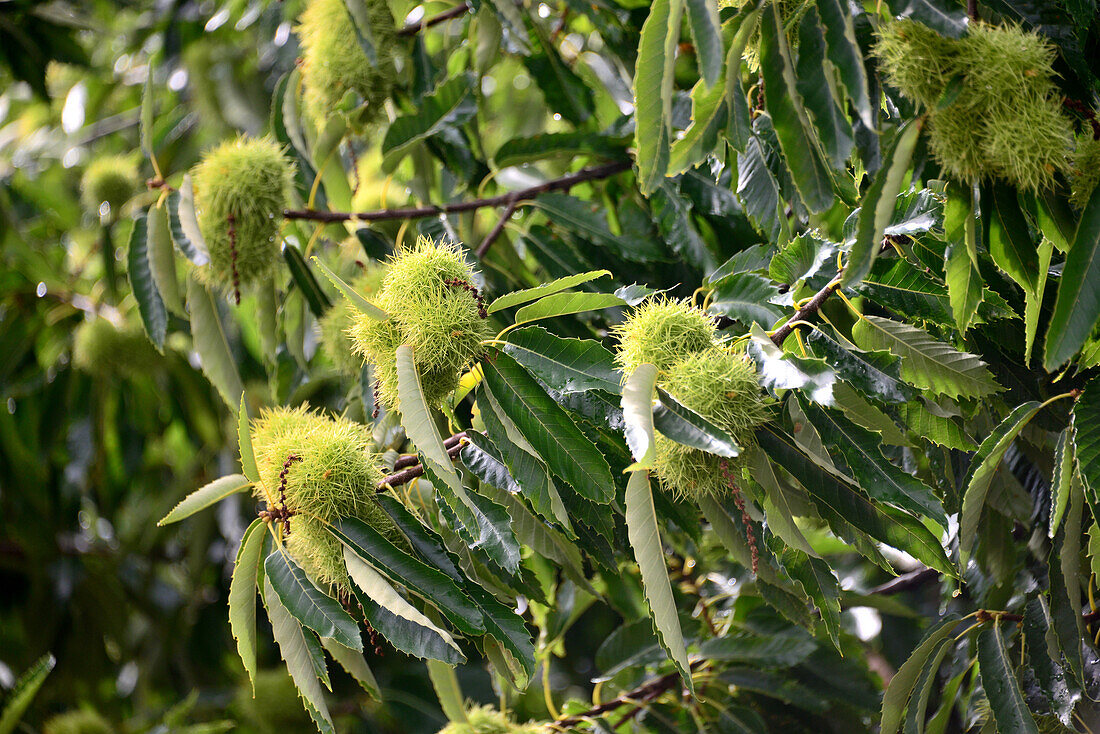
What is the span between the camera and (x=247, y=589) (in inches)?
44.4

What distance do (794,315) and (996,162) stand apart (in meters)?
0.27

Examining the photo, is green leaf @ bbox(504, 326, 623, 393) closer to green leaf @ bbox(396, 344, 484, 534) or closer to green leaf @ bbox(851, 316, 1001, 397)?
green leaf @ bbox(396, 344, 484, 534)

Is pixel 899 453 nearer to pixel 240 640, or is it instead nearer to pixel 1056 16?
pixel 1056 16

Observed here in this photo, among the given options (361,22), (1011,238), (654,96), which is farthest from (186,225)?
(1011,238)

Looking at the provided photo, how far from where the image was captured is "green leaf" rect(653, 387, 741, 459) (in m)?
0.82

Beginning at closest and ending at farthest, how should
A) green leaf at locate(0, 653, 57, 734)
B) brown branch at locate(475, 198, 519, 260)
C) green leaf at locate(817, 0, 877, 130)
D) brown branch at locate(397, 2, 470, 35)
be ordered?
green leaf at locate(817, 0, 877, 130) → brown branch at locate(475, 198, 519, 260) → brown branch at locate(397, 2, 470, 35) → green leaf at locate(0, 653, 57, 734)

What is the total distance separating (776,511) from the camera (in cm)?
98

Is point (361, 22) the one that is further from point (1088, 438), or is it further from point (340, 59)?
point (1088, 438)

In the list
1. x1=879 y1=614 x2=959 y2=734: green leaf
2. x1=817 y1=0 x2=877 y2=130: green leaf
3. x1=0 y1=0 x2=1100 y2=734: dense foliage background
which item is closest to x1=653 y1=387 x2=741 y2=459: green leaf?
x1=0 y1=0 x2=1100 y2=734: dense foliage background

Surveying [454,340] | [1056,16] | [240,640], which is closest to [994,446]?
[1056,16]

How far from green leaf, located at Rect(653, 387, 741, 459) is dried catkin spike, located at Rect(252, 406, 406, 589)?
0.44m

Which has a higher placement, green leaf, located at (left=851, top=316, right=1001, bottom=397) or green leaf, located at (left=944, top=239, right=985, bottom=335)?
green leaf, located at (left=944, top=239, right=985, bottom=335)

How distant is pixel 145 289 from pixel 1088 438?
4.90ft

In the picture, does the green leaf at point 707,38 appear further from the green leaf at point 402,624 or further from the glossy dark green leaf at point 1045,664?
the glossy dark green leaf at point 1045,664
